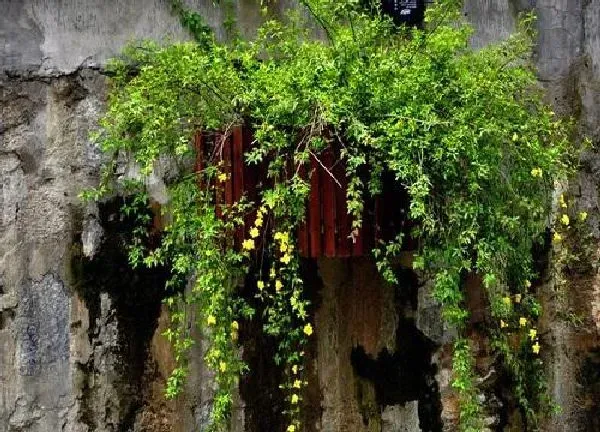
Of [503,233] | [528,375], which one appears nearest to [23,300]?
[503,233]

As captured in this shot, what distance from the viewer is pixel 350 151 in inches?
102

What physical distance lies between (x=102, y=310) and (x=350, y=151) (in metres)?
1.28

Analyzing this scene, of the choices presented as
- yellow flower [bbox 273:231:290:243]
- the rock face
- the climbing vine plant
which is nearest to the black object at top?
the climbing vine plant

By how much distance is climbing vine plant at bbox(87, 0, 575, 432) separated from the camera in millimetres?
2475

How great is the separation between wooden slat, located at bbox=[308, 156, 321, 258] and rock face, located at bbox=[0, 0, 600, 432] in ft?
1.74

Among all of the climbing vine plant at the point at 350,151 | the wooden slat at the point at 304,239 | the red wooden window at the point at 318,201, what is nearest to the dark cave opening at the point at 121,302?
the climbing vine plant at the point at 350,151

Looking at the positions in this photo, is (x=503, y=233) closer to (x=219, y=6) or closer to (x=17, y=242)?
(x=219, y=6)

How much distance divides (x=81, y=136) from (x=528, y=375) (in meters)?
2.16

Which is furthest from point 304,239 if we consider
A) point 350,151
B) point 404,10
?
point 404,10

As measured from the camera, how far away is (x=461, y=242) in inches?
96.6

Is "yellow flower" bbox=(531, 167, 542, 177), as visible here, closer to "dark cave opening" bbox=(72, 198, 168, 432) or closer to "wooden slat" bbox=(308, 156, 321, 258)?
"wooden slat" bbox=(308, 156, 321, 258)

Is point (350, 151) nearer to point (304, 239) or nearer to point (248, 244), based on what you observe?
point (304, 239)

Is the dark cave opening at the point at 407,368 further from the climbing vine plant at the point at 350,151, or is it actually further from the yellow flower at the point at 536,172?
the yellow flower at the point at 536,172

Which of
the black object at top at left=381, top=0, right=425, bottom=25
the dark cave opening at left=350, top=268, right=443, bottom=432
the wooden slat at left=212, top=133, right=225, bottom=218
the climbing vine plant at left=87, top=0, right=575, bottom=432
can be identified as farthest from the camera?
the black object at top at left=381, top=0, right=425, bottom=25
